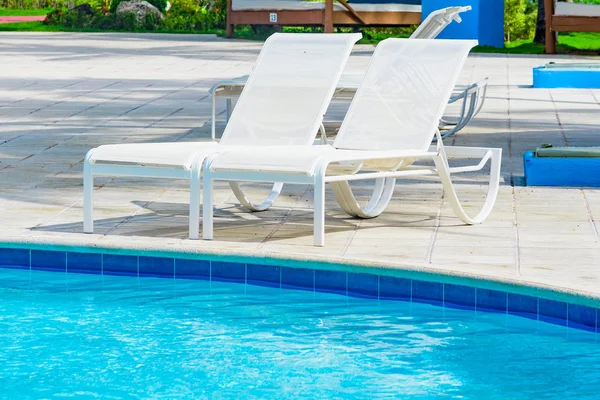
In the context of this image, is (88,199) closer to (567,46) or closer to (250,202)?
(250,202)

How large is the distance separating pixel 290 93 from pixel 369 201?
848 mm

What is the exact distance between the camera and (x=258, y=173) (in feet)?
19.3

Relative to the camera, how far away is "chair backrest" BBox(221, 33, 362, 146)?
6.77 meters

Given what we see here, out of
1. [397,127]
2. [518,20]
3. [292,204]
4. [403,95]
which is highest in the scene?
[518,20]

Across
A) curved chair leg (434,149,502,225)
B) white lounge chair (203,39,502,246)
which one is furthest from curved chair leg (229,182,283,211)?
curved chair leg (434,149,502,225)

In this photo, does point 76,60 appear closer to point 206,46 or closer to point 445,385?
point 206,46

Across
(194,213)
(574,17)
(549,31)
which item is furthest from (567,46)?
(194,213)

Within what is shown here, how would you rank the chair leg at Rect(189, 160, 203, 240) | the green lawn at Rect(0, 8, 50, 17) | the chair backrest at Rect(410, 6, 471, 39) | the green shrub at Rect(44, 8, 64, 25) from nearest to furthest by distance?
the chair leg at Rect(189, 160, 203, 240)
the chair backrest at Rect(410, 6, 471, 39)
the green shrub at Rect(44, 8, 64, 25)
the green lawn at Rect(0, 8, 50, 17)

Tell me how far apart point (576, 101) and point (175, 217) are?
27.3ft

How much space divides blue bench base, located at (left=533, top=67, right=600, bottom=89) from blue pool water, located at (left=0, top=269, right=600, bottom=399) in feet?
34.8

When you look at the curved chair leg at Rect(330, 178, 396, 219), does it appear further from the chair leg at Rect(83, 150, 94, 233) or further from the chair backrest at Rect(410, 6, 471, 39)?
the chair backrest at Rect(410, 6, 471, 39)

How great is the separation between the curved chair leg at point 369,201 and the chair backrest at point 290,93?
34 cm

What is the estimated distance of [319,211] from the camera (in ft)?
19.3

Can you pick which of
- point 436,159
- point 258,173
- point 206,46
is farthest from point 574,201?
point 206,46
